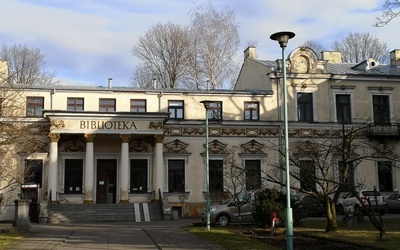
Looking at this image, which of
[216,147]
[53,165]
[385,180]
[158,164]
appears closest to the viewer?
[53,165]

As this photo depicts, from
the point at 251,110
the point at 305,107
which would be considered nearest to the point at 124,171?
the point at 251,110

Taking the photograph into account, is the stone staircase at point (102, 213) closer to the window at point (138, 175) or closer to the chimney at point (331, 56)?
the window at point (138, 175)

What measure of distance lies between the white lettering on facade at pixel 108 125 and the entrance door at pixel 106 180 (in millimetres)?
3795

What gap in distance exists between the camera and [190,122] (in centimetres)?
3684

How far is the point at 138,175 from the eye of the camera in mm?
36688

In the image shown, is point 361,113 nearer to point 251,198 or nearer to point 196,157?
point 196,157

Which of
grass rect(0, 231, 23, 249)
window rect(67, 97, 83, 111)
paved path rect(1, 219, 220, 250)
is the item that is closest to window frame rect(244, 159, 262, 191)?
paved path rect(1, 219, 220, 250)

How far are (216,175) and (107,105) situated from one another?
32.5ft

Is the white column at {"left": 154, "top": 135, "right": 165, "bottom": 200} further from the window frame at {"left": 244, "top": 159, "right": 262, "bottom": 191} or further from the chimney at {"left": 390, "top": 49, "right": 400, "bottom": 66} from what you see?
the chimney at {"left": 390, "top": 49, "right": 400, "bottom": 66}

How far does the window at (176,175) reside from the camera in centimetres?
3672

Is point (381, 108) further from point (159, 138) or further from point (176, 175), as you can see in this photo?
point (159, 138)

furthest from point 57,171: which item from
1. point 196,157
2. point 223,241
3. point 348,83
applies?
point 348,83

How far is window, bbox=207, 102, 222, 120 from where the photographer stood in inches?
1485

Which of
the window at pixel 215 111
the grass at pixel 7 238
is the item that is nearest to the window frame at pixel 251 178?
the window at pixel 215 111
